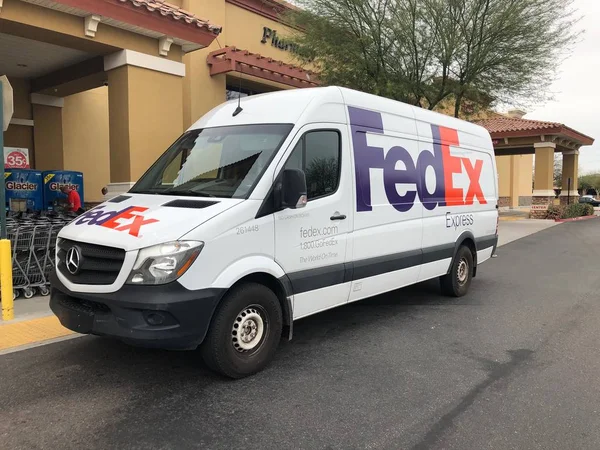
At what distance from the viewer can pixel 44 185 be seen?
434 inches

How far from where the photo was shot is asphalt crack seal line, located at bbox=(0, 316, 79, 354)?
505 cm

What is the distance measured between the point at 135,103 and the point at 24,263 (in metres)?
3.45

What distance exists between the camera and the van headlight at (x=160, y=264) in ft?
11.9

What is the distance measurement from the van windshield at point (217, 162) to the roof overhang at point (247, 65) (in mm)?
7754

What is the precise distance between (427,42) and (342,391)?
37.3 ft

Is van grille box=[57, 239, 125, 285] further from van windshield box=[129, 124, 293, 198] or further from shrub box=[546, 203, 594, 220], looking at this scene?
shrub box=[546, 203, 594, 220]

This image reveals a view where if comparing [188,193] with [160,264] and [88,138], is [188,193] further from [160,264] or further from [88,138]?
[88,138]

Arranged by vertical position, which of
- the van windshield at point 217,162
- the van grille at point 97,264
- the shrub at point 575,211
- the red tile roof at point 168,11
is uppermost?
the red tile roof at point 168,11

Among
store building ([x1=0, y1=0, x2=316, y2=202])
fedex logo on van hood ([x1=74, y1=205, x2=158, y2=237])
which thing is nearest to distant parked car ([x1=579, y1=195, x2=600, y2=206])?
store building ([x1=0, y1=0, x2=316, y2=202])

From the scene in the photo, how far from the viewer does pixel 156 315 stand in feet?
11.9

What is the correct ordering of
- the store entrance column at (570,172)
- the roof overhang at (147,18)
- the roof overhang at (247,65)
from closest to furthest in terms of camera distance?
the roof overhang at (147,18) < the roof overhang at (247,65) < the store entrance column at (570,172)

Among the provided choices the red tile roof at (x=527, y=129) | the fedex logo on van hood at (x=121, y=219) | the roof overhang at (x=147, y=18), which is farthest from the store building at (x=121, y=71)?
the red tile roof at (x=527, y=129)

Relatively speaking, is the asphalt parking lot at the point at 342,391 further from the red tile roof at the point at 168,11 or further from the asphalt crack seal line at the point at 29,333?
the red tile roof at the point at 168,11

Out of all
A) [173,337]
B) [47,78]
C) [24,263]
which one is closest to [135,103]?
[24,263]
